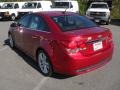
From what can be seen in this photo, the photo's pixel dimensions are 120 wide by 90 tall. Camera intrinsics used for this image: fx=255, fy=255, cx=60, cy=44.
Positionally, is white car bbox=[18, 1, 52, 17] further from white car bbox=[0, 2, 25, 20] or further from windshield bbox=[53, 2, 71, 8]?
windshield bbox=[53, 2, 71, 8]

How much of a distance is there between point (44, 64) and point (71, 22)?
1.30 m

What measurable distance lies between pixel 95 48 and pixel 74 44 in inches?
25.2

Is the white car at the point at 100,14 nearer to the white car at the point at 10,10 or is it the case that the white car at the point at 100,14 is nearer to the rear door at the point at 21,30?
the white car at the point at 10,10

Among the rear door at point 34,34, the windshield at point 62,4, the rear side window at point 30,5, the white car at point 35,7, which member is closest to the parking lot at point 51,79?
the rear door at point 34,34

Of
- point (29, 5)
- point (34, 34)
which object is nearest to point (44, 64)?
point (34, 34)

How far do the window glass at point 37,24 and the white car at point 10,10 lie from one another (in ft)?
63.4

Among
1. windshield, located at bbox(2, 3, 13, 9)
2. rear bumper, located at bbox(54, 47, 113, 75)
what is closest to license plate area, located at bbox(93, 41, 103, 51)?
rear bumper, located at bbox(54, 47, 113, 75)

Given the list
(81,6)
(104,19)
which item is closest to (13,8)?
(81,6)

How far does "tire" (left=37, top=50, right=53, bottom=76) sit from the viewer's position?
20.9 feet

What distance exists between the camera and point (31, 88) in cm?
582

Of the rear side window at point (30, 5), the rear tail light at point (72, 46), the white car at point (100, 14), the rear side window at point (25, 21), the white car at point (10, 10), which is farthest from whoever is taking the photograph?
the white car at point (10, 10)

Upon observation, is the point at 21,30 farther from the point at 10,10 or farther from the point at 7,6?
the point at 7,6

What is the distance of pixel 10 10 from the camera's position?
86.8 ft

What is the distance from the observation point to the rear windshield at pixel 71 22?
6373 mm
